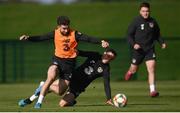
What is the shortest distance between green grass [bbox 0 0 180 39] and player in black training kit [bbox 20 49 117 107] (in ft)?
100

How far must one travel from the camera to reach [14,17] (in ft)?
187

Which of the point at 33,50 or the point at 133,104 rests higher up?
the point at 133,104

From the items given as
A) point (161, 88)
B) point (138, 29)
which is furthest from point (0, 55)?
point (138, 29)

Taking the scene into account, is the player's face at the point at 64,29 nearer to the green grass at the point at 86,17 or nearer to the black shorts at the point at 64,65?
the black shorts at the point at 64,65

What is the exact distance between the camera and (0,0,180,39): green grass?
5244 centimetres

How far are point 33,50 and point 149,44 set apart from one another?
12297 millimetres

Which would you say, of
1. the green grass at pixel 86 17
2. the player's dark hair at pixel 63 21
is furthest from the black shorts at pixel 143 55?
the green grass at pixel 86 17

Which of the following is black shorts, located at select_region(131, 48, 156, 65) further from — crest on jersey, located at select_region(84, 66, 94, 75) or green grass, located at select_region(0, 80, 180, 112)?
crest on jersey, located at select_region(84, 66, 94, 75)

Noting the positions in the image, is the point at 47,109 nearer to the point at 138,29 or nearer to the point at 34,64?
the point at 138,29

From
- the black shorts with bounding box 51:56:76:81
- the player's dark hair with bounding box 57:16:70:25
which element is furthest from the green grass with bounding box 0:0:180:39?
the player's dark hair with bounding box 57:16:70:25

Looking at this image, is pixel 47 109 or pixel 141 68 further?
pixel 141 68

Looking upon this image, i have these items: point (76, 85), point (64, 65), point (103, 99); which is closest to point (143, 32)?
point (103, 99)

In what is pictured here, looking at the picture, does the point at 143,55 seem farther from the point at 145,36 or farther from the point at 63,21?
the point at 63,21

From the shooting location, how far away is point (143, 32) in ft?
73.2
